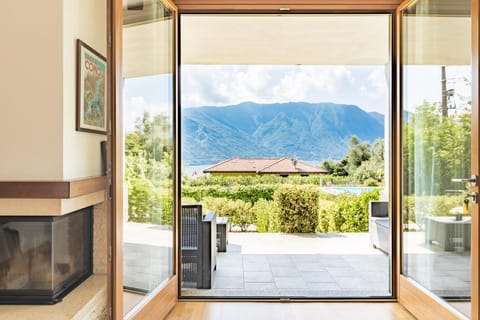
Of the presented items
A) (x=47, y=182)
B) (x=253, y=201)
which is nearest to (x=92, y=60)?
(x=47, y=182)

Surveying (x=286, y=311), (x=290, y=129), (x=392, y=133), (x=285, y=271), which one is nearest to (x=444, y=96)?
(x=392, y=133)

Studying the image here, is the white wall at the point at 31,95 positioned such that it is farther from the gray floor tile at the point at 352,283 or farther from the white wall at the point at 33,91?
the gray floor tile at the point at 352,283

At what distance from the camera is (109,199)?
7.63 feet

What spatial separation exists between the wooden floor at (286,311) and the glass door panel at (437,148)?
1.19ft

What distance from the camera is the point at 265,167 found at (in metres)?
8.63

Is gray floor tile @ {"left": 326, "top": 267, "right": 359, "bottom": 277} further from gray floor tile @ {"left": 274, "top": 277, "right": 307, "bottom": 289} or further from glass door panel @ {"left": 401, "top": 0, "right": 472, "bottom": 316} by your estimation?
glass door panel @ {"left": 401, "top": 0, "right": 472, "bottom": 316}

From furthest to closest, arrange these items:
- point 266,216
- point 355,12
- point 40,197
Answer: point 266,216
point 355,12
point 40,197

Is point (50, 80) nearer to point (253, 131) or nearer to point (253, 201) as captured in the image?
point (253, 201)

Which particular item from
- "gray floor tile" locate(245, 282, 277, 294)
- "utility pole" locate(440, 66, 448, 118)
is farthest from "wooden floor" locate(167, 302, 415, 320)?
"utility pole" locate(440, 66, 448, 118)

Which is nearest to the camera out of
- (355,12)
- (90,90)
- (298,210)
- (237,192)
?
(90,90)

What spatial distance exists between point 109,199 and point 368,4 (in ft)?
8.65

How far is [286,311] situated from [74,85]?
227cm

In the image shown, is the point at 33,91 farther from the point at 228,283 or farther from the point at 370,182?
the point at 370,182

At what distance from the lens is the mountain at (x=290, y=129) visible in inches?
338
